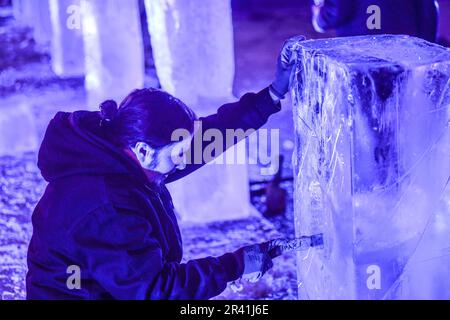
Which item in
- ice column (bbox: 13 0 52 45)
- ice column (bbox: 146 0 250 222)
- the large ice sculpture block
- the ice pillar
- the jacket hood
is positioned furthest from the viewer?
ice column (bbox: 13 0 52 45)

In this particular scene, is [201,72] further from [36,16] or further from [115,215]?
[36,16]

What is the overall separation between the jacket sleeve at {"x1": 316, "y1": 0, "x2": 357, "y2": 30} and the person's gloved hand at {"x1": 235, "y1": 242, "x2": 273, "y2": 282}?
5.37 ft

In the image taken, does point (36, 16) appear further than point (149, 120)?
Yes

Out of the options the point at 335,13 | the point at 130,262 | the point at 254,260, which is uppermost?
the point at 335,13

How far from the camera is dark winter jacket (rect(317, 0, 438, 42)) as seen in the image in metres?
3.37

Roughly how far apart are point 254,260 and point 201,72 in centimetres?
162

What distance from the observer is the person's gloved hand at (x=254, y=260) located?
2234 millimetres

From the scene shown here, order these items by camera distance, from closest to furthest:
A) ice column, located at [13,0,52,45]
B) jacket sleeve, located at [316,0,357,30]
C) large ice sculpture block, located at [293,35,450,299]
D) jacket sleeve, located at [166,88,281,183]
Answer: large ice sculpture block, located at [293,35,450,299]
jacket sleeve, located at [166,88,281,183]
jacket sleeve, located at [316,0,357,30]
ice column, located at [13,0,52,45]

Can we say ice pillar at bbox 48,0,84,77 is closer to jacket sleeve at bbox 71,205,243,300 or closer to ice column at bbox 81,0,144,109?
ice column at bbox 81,0,144,109

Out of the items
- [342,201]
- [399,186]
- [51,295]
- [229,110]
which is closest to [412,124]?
[399,186]

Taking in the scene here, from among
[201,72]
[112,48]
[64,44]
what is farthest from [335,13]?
[64,44]

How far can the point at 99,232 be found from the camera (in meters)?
2.03

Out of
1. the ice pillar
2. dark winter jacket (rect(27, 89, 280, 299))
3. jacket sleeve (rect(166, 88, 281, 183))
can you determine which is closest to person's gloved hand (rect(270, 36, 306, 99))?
jacket sleeve (rect(166, 88, 281, 183))

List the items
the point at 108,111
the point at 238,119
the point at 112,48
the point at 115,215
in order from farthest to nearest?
the point at 112,48 < the point at 238,119 < the point at 108,111 < the point at 115,215
